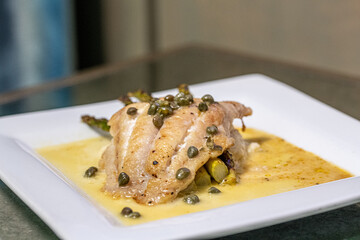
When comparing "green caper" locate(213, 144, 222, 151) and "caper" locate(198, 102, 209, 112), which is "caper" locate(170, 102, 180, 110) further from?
"green caper" locate(213, 144, 222, 151)

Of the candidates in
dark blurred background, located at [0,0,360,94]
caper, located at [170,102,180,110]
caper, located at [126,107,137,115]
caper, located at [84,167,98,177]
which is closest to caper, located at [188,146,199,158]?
caper, located at [170,102,180,110]

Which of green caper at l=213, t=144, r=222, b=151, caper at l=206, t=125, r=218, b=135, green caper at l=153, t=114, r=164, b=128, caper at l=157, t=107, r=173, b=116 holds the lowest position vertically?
green caper at l=213, t=144, r=222, b=151

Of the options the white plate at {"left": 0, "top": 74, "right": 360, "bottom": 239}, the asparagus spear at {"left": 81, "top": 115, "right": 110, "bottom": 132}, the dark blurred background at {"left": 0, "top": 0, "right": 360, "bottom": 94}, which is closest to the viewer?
the white plate at {"left": 0, "top": 74, "right": 360, "bottom": 239}

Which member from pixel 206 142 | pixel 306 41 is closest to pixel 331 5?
pixel 306 41

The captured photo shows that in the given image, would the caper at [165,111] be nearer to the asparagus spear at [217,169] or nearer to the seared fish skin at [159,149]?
the seared fish skin at [159,149]

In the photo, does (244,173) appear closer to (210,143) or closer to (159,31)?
(210,143)

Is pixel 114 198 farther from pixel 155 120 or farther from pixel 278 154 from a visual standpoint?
pixel 278 154

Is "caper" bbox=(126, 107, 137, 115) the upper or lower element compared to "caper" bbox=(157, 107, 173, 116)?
lower
